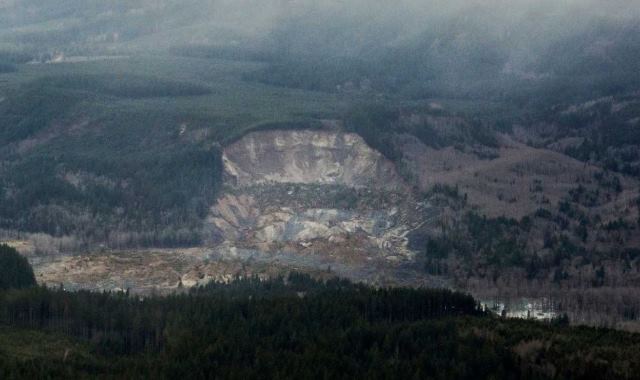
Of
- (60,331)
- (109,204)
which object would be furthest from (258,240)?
(60,331)

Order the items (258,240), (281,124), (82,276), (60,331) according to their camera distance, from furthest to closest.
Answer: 1. (281,124)
2. (258,240)
3. (82,276)
4. (60,331)

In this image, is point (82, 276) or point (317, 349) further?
point (82, 276)

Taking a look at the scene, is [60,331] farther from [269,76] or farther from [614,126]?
[269,76]

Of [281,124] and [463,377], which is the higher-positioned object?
[281,124]

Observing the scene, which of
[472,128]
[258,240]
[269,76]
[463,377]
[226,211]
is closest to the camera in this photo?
[463,377]

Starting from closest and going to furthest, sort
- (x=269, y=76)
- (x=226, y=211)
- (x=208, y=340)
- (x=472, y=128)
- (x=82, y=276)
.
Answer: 1. (x=208, y=340)
2. (x=82, y=276)
3. (x=226, y=211)
4. (x=472, y=128)
5. (x=269, y=76)

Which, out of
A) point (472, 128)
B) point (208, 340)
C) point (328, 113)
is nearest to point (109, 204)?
point (328, 113)

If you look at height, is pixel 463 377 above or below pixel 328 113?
below

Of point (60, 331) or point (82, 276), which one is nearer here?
point (60, 331)

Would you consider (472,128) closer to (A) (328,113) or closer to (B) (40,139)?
(A) (328,113)
